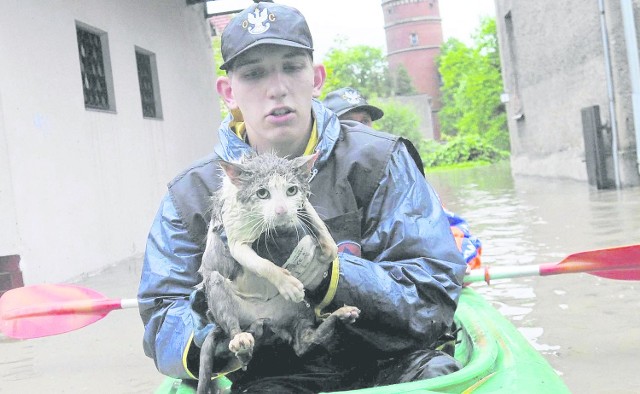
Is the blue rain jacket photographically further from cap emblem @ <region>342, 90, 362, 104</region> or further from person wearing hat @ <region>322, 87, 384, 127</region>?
cap emblem @ <region>342, 90, 362, 104</region>

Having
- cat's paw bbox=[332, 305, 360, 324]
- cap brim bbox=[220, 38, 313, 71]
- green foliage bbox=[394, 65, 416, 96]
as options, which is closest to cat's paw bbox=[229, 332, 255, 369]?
cat's paw bbox=[332, 305, 360, 324]

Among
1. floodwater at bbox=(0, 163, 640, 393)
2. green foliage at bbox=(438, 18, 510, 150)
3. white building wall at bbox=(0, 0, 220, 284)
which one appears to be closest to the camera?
floodwater at bbox=(0, 163, 640, 393)

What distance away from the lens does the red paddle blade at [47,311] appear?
4.04m

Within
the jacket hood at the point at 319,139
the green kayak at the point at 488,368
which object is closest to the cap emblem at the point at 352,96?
the green kayak at the point at 488,368

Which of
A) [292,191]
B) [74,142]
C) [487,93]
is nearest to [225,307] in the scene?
[292,191]

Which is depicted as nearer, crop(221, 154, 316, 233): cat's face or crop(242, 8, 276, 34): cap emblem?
crop(221, 154, 316, 233): cat's face

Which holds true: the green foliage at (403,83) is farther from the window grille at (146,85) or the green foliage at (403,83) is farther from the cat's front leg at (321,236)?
the cat's front leg at (321,236)

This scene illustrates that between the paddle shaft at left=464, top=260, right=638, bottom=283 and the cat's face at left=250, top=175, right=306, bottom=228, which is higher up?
the cat's face at left=250, top=175, right=306, bottom=228

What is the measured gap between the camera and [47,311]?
13.3 feet

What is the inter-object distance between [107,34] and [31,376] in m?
5.95

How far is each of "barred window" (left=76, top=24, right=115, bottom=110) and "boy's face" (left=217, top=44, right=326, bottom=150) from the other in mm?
6749

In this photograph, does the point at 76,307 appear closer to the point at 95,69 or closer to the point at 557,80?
the point at 95,69

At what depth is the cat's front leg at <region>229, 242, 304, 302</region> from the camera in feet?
6.05

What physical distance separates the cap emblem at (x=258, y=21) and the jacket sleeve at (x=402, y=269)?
1.99 feet
